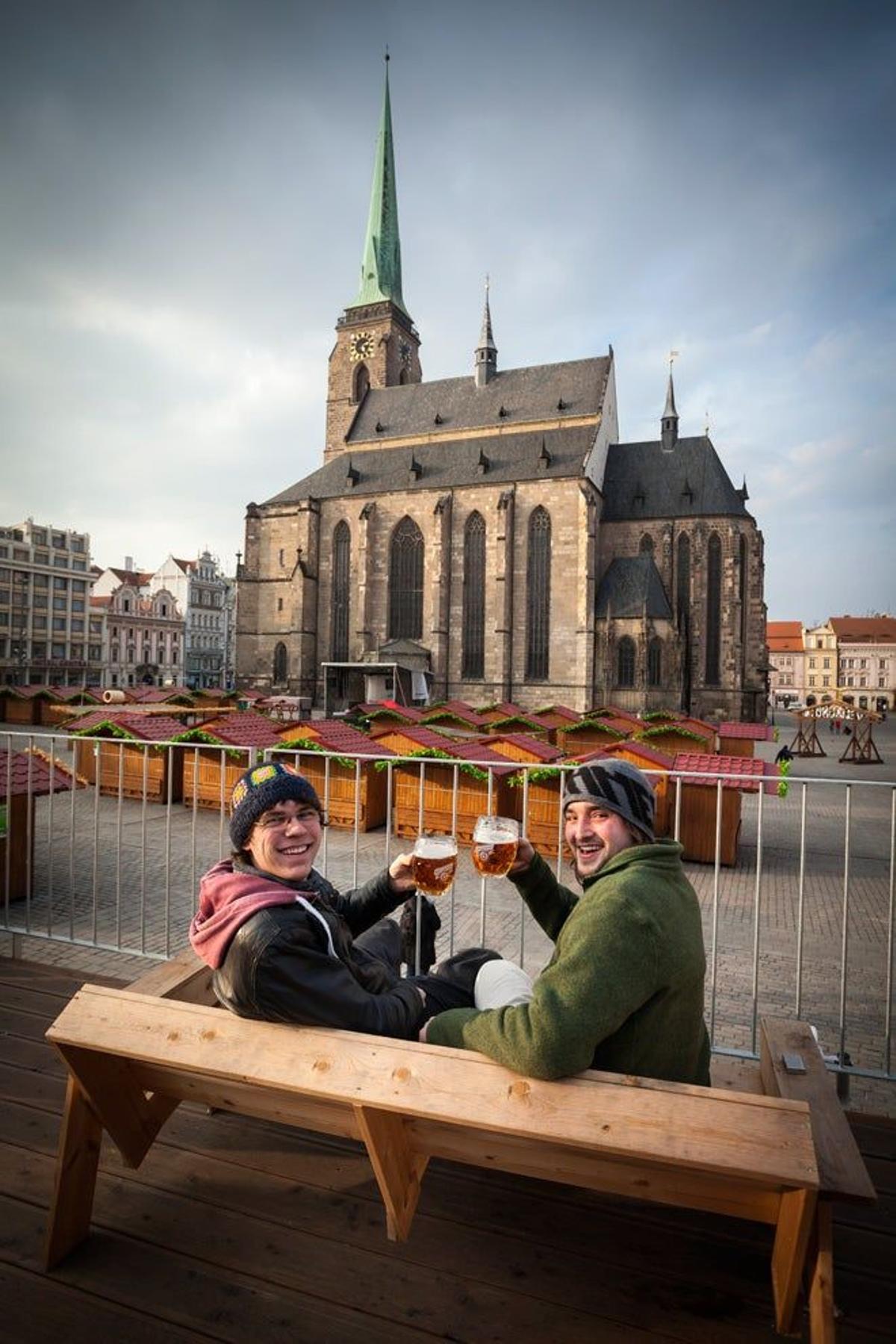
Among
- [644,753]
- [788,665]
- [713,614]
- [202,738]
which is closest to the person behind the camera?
[644,753]

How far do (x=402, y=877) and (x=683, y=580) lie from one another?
37.6 metres

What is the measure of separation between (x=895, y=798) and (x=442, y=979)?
6.98ft

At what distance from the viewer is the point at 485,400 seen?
138 ft

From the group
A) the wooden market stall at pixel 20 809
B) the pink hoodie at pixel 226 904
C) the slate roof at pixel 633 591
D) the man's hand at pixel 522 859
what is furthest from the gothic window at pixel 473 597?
the pink hoodie at pixel 226 904

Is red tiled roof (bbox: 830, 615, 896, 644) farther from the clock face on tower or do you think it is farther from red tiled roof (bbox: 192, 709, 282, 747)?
red tiled roof (bbox: 192, 709, 282, 747)

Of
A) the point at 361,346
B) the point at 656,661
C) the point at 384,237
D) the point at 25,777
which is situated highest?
the point at 384,237

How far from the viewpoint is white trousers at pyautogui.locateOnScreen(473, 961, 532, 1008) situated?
208cm

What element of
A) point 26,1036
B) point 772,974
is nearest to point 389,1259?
point 26,1036

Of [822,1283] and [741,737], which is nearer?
[822,1283]

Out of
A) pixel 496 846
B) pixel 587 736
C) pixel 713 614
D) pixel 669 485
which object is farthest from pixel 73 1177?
pixel 669 485

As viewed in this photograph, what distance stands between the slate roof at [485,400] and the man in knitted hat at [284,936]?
132 feet

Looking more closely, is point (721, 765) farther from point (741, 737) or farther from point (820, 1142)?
point (741, 737)

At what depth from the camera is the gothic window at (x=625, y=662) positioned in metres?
34.9

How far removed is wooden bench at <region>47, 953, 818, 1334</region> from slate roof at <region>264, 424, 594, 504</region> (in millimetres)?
36011
